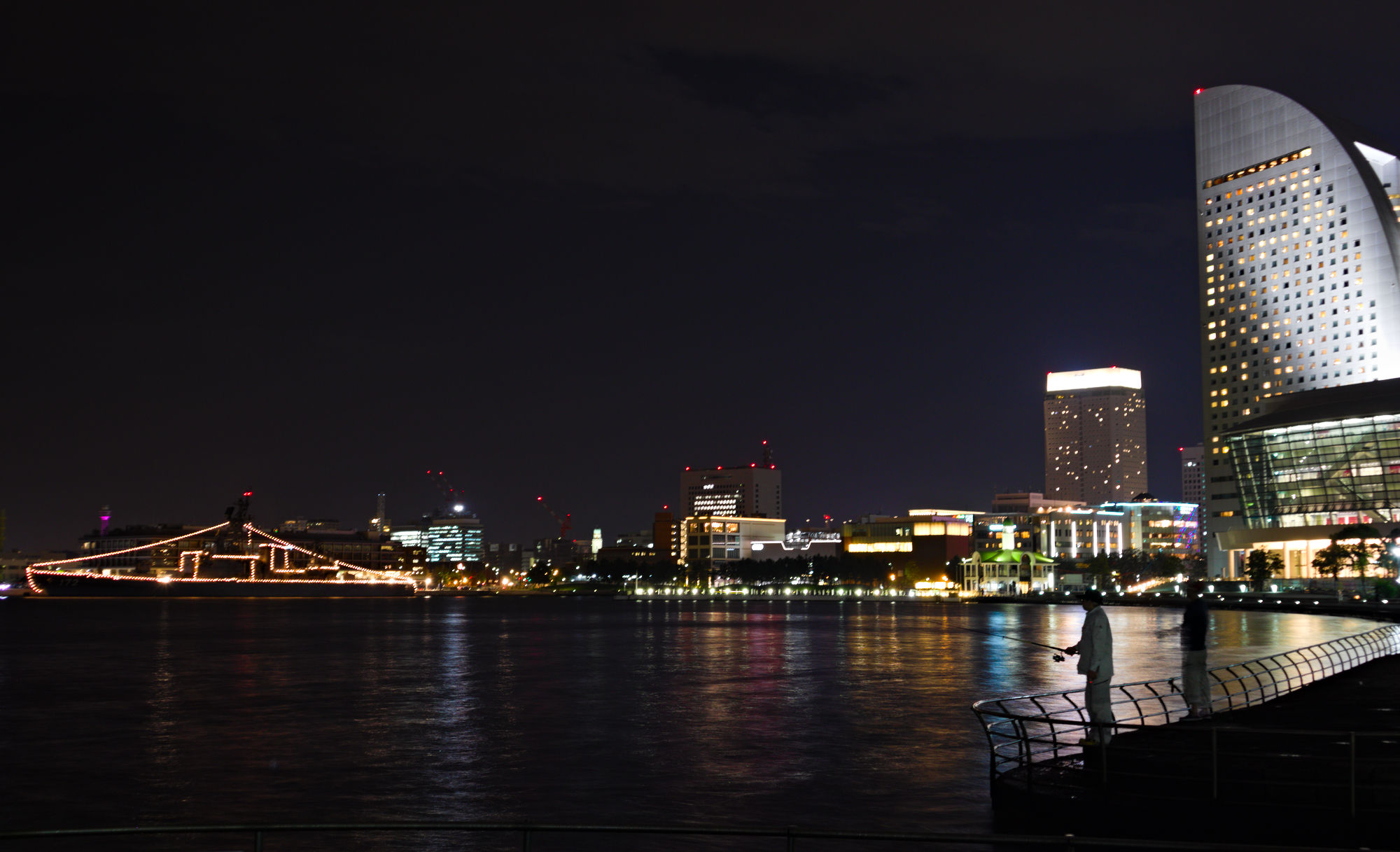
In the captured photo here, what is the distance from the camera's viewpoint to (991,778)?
18.3 m

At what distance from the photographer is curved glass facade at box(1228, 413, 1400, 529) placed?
500 ft

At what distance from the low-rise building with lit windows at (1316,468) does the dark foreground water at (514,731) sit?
8998 centimetres

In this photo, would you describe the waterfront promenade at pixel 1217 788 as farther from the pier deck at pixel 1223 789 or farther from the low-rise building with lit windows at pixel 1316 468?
the low-rise building with lit windows at pixel 1316 468

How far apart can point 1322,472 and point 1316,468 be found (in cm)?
82

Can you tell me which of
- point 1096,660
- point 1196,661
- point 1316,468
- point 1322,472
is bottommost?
point 1196,661

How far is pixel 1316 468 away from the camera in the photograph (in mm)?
158750

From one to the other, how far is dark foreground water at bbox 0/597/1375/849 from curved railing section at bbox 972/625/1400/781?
3.67 ft

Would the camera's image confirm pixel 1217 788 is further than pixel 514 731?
No

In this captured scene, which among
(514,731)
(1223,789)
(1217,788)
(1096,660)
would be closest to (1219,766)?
(1223,789)

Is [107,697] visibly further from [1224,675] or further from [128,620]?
[128,620]

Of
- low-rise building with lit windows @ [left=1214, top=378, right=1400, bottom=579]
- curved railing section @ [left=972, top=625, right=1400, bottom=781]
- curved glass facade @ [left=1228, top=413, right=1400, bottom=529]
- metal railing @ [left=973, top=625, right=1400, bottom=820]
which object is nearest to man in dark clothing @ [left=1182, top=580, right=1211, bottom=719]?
curved railing section @ [left=972, top=625, right=1400, bottom=781]

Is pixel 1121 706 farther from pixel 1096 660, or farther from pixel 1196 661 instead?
pixel 1096 660

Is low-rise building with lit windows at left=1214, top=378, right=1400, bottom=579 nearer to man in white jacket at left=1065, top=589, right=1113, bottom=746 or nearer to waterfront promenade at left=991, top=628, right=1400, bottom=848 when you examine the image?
waterfront promenade at left=991, top=628, right=1400, bottom=848

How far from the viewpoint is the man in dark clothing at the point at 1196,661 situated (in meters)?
20.8
